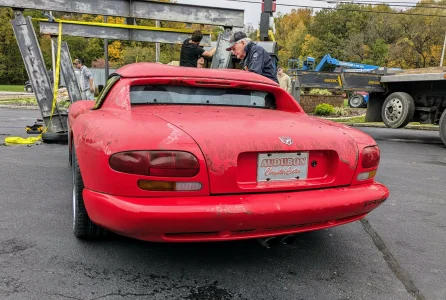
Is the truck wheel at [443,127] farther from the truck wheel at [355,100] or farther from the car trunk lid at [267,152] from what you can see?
the truck wheel at [355,100]

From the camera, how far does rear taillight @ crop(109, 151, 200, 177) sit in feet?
6.82

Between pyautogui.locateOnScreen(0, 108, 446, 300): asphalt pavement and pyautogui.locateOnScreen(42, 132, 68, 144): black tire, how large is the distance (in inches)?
138

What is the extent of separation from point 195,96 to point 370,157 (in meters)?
1.44

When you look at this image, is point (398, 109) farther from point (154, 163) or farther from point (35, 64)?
point (154, 163)

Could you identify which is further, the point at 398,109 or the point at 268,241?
the point at 398,109

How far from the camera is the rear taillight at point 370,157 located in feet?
8.53

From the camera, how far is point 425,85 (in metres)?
9.23

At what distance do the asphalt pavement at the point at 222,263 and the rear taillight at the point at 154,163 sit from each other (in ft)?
2.38

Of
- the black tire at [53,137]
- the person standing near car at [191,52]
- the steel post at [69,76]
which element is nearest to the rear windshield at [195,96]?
the person standing near car at [191,52]

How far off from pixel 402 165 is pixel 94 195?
5593 millimetres

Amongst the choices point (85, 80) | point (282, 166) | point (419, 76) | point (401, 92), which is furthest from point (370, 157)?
point (85, 80)

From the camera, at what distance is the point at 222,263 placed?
104 inches

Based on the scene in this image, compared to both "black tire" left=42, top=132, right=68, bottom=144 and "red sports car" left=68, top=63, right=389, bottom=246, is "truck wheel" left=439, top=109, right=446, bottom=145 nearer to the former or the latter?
"red sports car" left=68, top=63, right=389, bottom=246

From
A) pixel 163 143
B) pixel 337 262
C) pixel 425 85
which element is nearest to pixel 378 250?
pixel 337 262
